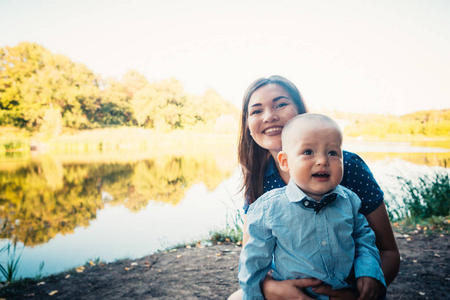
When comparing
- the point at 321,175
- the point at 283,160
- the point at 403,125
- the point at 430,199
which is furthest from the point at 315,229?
the point at 403,125

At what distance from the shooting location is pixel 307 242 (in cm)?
108

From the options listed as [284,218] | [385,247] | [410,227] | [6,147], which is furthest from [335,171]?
[6,147]

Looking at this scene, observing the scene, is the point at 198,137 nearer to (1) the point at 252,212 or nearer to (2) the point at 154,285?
(2) the point at 154,285

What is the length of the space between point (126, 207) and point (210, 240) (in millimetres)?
6457

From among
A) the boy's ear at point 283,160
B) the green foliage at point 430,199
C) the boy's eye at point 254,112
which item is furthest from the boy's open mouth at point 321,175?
the green foliage at point 430,199

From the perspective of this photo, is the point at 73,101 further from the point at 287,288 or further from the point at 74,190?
the point at 287,288

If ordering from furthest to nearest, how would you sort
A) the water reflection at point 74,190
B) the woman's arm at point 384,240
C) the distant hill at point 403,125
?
the distant hill at point 403,125 < the water reflection at point 74,190 < the woman's arm at point 384,240

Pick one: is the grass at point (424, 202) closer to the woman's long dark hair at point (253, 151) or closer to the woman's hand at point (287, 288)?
the woman's long dark hair at point (253, 151)

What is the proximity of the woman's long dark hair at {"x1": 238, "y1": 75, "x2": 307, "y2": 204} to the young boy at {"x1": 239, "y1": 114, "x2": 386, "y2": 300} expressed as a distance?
0.50 m

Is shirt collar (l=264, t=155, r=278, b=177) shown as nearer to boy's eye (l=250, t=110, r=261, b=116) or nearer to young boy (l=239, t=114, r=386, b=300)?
boy's eye (l=250, t=110, r=261, b=116)

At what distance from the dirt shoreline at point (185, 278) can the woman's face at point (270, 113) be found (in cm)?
235

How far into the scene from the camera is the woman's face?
1.56m

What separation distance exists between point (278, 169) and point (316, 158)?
619 millimetres

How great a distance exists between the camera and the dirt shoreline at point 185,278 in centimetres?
316
